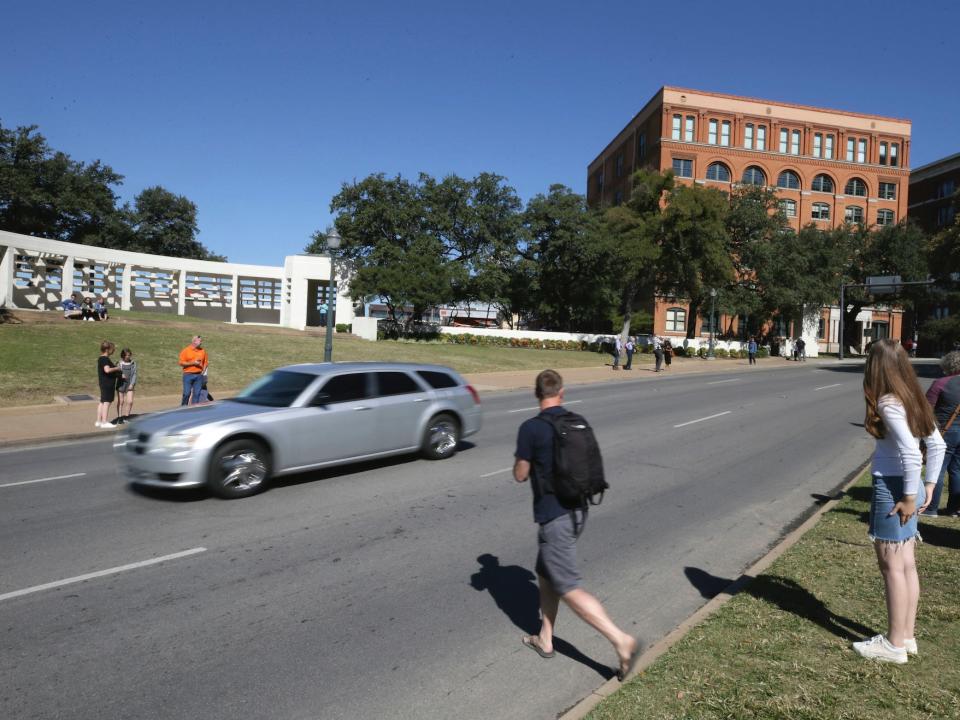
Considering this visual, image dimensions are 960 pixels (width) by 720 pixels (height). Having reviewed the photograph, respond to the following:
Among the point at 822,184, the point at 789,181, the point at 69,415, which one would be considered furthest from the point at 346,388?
the point at 822,184

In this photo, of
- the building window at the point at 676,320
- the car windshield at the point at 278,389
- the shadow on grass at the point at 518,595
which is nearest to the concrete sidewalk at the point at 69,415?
the car windshield at the point at 278,389

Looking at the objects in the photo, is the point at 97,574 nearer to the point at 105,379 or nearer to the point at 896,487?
the point at 896,487

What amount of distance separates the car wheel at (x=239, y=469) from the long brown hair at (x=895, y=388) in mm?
6577

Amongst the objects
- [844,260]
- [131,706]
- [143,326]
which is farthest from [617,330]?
[131,706]

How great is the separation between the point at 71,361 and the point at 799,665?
22.3 meters

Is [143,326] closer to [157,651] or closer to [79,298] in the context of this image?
[79,298]

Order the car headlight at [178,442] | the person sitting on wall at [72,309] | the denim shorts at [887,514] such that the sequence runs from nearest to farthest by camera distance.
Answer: the denim shorts at [887,514] < the car headlight at [178,442] < the person sitting on wall at [72,309]

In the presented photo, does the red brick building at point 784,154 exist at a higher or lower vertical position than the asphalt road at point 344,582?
higher

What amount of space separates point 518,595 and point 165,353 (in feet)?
73.6

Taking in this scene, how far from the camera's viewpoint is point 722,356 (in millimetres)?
51688

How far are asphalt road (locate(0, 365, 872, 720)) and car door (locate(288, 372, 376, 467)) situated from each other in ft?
1.33

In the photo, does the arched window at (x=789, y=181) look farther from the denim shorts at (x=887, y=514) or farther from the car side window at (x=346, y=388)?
the denim shorts at (x=887, y=514)

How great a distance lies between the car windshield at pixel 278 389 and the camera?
8.91m

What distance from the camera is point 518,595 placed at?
5.39 meters
